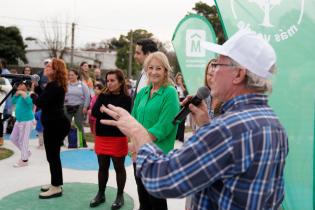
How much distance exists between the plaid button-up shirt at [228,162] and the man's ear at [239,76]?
80 millimetres

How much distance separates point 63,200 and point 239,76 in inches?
133

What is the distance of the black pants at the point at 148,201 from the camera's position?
303 cm

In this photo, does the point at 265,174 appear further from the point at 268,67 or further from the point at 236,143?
the point at 268,67

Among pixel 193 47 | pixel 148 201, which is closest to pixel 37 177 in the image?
pixel 148 201

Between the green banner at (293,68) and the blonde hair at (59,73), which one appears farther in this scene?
the blonde hair at (59,73)

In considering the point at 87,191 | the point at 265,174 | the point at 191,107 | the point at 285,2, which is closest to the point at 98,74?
the point at 87,191

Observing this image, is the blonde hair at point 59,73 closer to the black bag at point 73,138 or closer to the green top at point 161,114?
the green top at point 161,114

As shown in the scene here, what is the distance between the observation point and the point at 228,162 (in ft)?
3.77

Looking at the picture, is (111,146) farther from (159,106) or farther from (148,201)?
(159,106)

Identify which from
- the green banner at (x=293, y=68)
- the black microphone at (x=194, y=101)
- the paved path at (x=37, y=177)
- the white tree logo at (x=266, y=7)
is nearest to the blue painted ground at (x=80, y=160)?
the paved path at (x=37, y=177)

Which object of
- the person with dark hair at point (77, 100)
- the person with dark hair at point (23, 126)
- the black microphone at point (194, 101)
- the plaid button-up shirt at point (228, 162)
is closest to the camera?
the plaid button-up shirt at point (228, 162)

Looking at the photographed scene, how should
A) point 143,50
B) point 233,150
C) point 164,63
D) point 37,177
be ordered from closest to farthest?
Result: point 233,150 → point 164,63 → point 143,50 → point 37,177

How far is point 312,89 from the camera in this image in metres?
2.84

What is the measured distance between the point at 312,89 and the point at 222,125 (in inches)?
79.1
